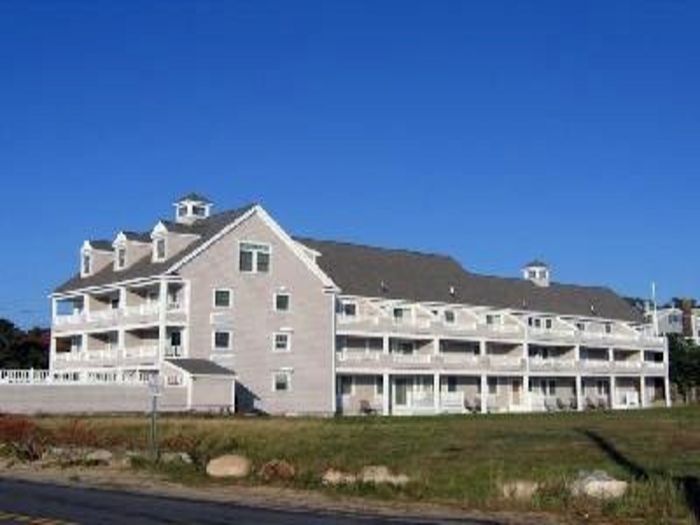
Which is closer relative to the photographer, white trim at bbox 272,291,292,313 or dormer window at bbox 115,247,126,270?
white trim at bbox 272,291,292,313

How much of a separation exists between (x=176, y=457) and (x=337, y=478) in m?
8.02

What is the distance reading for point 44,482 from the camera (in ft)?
97.2

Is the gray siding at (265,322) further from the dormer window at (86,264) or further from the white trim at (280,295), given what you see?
the dormer window at (86,264)

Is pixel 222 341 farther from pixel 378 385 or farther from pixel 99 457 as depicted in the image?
pixel 99 457

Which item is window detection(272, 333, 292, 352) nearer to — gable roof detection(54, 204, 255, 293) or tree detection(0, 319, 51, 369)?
gable roof detection(54, 204, 255, 293)

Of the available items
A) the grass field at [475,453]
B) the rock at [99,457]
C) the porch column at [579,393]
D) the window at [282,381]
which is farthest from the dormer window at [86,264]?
the rock at [99,457]

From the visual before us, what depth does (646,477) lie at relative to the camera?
936 inches

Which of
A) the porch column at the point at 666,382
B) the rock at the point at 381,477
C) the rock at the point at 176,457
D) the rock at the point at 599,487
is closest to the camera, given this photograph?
the rock at the point at 599,487

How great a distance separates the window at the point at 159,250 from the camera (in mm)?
72938

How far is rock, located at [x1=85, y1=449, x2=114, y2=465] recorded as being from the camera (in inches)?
1355

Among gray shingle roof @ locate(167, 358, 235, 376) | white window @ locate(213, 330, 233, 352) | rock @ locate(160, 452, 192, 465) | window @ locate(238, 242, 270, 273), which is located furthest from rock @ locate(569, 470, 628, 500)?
window @ locate(238, 242, 270, 273)

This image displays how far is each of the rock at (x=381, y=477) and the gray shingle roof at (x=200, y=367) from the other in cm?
3848

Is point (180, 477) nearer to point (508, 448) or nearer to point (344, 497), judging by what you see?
point (344, 497)

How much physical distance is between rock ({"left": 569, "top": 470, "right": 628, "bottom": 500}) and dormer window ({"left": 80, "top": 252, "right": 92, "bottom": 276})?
6253 centimetres
